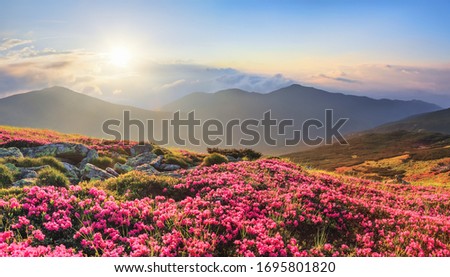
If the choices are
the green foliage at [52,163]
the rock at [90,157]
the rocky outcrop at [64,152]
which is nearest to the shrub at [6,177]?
the green foliage at [52,163]

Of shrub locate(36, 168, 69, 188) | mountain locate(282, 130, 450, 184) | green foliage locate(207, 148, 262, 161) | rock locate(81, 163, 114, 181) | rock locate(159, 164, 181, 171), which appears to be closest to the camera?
shrub locate(36, 168, 69, 188)

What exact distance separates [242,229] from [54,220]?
5.06 meters

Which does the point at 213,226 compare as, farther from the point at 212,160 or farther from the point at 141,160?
the point at 141,160

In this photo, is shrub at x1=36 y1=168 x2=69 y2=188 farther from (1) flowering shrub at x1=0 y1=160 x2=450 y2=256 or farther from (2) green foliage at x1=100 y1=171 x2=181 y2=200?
(1) flowering shrub at x1=0 y1=160 x2=450 y2=256

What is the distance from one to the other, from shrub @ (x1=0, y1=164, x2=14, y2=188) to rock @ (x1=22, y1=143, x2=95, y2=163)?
8321 millimetres

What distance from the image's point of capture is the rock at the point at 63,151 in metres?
25.5

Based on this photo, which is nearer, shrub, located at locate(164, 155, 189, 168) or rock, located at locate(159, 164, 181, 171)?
rock, located at locate(159, 164, 181, 171)

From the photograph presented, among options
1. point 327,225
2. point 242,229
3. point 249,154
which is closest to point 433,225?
point 327,225

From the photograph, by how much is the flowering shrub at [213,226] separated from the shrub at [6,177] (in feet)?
17.5

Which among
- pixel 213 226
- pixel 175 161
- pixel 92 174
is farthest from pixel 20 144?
pixel 213 226

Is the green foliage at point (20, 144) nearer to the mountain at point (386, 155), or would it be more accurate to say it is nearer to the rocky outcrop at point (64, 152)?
the rocky outcrop at point (64, 152)

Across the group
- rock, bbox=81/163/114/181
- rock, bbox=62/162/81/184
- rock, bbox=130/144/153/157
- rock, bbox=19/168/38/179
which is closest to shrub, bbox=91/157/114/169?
rock, bbox=62/162/81/184

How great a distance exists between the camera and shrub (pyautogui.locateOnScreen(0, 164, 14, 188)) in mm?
16062

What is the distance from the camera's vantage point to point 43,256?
832 cm
